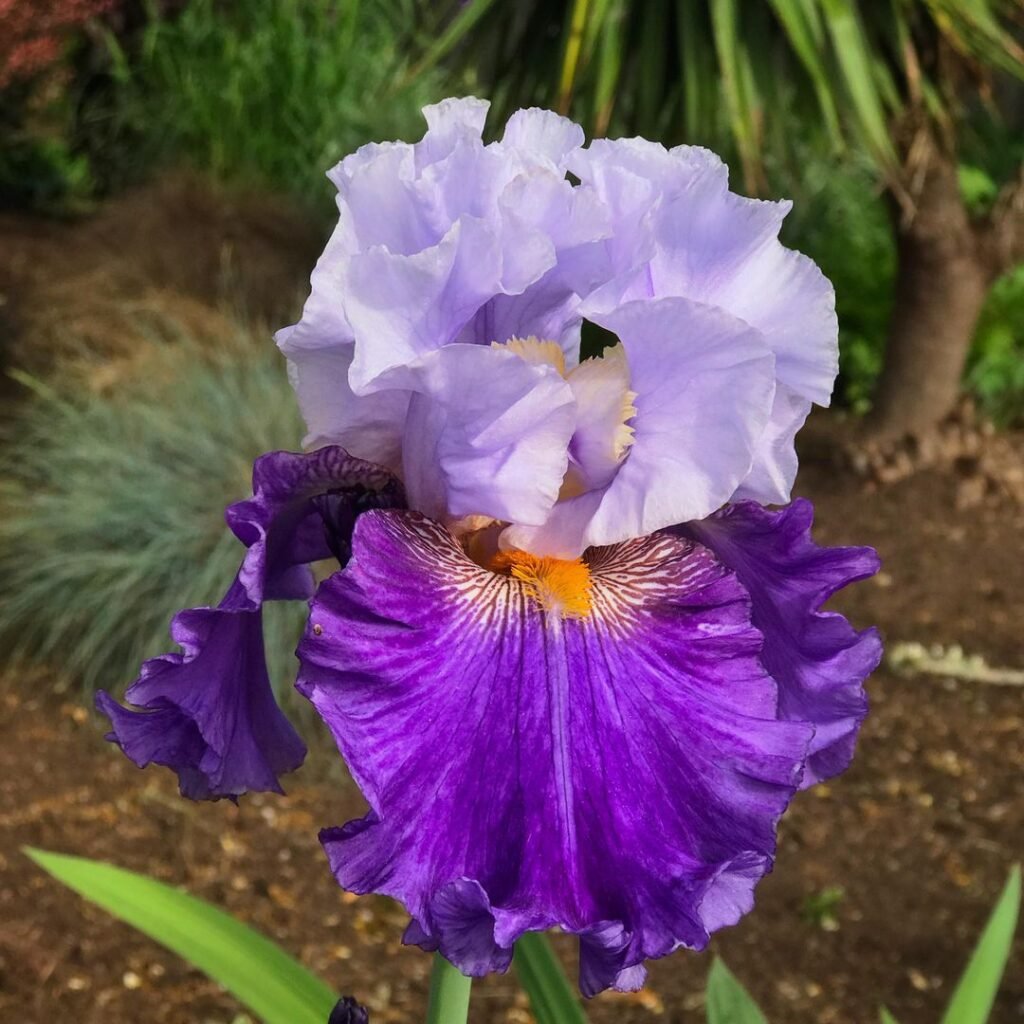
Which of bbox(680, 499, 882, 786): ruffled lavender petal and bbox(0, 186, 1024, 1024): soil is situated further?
bbox(0, 186, 1024, 1024): soil

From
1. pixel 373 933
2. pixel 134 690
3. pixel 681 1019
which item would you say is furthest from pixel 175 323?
pixel 134 690

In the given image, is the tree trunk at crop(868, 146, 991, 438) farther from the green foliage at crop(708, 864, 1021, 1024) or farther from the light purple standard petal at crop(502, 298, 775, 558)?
the light purple standard petal at crop(502, 298, 775, 558)

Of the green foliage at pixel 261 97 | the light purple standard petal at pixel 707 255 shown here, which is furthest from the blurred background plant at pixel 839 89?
the light purple standard petal at pixel 707 255

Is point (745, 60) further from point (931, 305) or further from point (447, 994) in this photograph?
point (447, 994)

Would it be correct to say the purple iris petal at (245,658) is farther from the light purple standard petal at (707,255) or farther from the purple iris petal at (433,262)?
the light purple standard petal at (707,255)

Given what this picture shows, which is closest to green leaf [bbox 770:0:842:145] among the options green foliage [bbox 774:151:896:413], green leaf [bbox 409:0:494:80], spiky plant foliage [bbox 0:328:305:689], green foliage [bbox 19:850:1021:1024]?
green leaf [bbox 409:0:494:80]

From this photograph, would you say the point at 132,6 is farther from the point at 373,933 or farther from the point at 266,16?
the point at 373,933

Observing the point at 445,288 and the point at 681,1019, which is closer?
the point at 445,288
